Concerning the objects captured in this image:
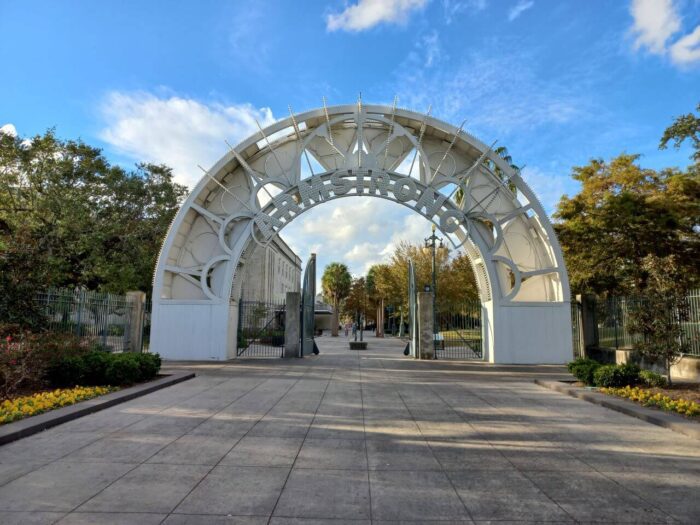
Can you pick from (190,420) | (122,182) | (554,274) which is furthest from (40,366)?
(122,182)

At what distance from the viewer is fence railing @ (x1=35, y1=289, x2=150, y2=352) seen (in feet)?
44.5

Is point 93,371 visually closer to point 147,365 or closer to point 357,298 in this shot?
point 147,365

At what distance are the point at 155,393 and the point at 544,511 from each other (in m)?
8.94

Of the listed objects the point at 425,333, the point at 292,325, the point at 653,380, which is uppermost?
the point at 292,325

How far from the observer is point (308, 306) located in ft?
74.6

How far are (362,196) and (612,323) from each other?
1069cm

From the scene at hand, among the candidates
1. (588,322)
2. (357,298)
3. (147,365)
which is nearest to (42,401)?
(147,365)

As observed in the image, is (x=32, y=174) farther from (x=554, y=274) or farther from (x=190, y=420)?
(x=554, y=274)

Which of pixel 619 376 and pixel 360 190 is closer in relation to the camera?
pixel 619 376

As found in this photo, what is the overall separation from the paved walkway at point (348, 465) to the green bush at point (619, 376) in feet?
7.18

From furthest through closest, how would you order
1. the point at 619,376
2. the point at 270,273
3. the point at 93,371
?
the point at 270,273, the point at 619,376, the point at 93,371

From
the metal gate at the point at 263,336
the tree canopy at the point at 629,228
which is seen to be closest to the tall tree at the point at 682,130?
the tree canopy at the point at 629,228

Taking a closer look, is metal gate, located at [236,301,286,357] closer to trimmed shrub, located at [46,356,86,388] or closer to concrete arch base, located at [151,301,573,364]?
concrete arch base, located at [151,301,573,364]

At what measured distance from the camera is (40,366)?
32.9 ft
